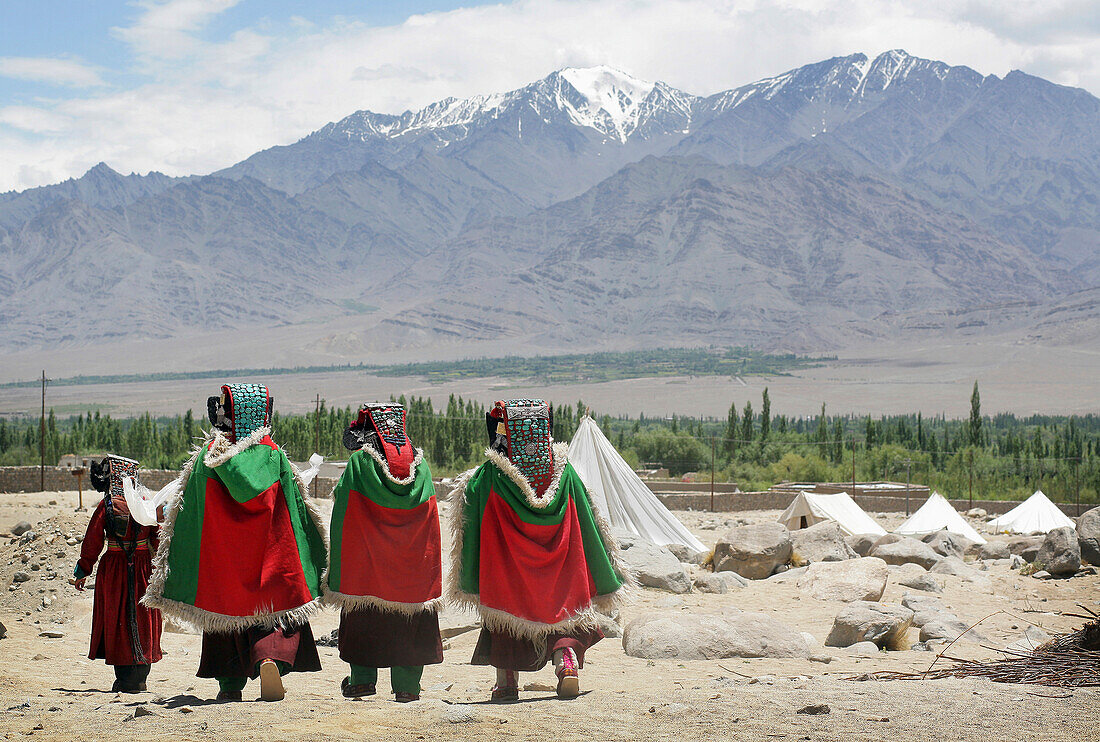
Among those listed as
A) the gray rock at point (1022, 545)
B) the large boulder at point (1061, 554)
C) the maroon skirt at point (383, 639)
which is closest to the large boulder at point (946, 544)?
the gray rock at point (1022, 545)

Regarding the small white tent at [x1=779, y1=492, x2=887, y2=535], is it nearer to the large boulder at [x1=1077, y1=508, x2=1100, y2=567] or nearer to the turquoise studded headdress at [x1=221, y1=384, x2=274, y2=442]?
the large boulder at [x1=1077, y1=508, x2=1100, y2=567]

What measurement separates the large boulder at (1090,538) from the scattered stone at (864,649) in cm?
951

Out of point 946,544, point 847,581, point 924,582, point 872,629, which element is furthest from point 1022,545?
point 872,629

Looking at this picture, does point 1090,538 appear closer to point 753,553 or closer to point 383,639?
point 753,553

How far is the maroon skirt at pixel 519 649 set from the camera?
713 cm

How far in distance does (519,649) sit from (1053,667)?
336cm

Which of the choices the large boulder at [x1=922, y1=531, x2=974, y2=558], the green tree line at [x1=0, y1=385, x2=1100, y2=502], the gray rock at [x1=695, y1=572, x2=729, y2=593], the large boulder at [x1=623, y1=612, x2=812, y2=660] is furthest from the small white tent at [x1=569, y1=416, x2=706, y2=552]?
the green tree line at [x1=0, y1=385, x2=1100, y2=502]

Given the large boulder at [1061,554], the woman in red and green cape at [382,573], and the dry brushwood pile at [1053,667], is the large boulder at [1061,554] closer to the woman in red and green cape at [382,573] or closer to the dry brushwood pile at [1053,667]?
the dry brushwood pile at [1053,667]

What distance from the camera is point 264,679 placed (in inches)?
261

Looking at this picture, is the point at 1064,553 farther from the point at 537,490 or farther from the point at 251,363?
the point at 251,363

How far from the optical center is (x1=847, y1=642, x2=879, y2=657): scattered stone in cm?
983

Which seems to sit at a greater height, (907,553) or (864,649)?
(864,649)

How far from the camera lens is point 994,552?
843 inches

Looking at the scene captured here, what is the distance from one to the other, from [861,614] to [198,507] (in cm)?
632
